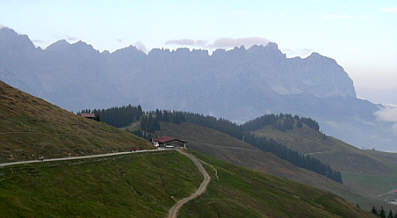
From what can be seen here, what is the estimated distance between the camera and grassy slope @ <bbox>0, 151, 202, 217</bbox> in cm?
5462

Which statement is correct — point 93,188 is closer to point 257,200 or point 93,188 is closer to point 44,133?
point 44,133

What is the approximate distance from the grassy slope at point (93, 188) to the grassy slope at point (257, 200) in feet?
20.2

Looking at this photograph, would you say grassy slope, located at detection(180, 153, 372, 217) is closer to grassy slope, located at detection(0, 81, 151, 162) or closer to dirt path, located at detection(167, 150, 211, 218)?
dirt path, located at detection(167, 150, 211, 218)

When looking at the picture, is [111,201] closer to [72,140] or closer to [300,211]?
[72,140]

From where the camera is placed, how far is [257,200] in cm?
10731

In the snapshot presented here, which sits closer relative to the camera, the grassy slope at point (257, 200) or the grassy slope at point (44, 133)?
the grassy slope at point (44, 133)

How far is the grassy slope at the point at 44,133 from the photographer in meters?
85.2

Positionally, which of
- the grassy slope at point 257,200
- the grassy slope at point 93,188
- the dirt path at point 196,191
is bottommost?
the grassy slope at point 257,200

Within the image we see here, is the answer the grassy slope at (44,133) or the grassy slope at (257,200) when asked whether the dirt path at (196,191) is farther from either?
the grassy slope at (44,133)

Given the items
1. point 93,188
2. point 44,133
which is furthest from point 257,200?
point 44,133

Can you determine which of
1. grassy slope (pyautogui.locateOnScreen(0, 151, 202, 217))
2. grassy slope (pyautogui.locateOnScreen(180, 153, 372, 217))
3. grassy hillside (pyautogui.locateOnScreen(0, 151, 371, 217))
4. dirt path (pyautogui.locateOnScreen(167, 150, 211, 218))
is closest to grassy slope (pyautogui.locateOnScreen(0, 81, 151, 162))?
grassy hillside (pyautogui.locateOnScreen(0, 151, 371, 217))

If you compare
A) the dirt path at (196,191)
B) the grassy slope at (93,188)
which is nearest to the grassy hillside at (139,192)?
the grassy slope at (93,188)

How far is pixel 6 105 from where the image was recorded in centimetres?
10800

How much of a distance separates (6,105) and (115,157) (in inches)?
1343
